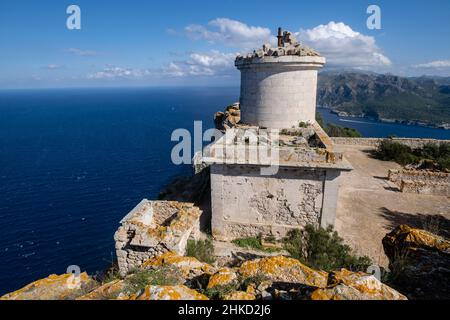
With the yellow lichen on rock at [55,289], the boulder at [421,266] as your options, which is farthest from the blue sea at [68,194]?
the boulder at [421,266]

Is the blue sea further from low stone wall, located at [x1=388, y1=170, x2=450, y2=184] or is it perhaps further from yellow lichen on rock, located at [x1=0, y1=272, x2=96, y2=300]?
low stone wall, located at [x1=388, y1=170, x2=450, y2=184]

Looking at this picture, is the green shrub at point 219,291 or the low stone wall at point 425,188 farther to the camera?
the low stone wall at point 425,188

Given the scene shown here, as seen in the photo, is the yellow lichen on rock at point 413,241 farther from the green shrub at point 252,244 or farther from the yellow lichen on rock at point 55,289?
the yellow lichen on rock at point 55,289

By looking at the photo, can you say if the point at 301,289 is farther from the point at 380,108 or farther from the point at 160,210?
the point at 380,108

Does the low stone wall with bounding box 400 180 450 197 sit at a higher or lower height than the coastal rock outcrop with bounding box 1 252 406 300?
lower

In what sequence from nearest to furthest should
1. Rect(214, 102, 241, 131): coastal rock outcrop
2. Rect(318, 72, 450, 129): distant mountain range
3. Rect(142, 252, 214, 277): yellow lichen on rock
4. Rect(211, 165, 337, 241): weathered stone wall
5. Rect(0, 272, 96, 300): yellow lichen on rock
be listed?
Rect(0, 272, 96, 300): yellow lichen on rock, Rect(142, 252, 214, 277): yellow lichen on rock, Rect(211, 165, 337, 241): weathered stone wall, Rect(214, 102, 241, 131): coastal rock outcrop, Rect(318, 72, 450, 129): distant mountain range

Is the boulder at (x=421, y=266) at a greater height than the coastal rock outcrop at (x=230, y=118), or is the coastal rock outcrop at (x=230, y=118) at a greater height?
the coastal rock outcrop at (x=230, y=118)

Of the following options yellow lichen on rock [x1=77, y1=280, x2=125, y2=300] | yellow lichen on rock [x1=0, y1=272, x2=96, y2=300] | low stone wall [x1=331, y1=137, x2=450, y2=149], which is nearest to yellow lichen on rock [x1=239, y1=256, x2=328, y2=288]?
yellow lichen on rock [x1=77, y1=280, x2=125, y2=300]
